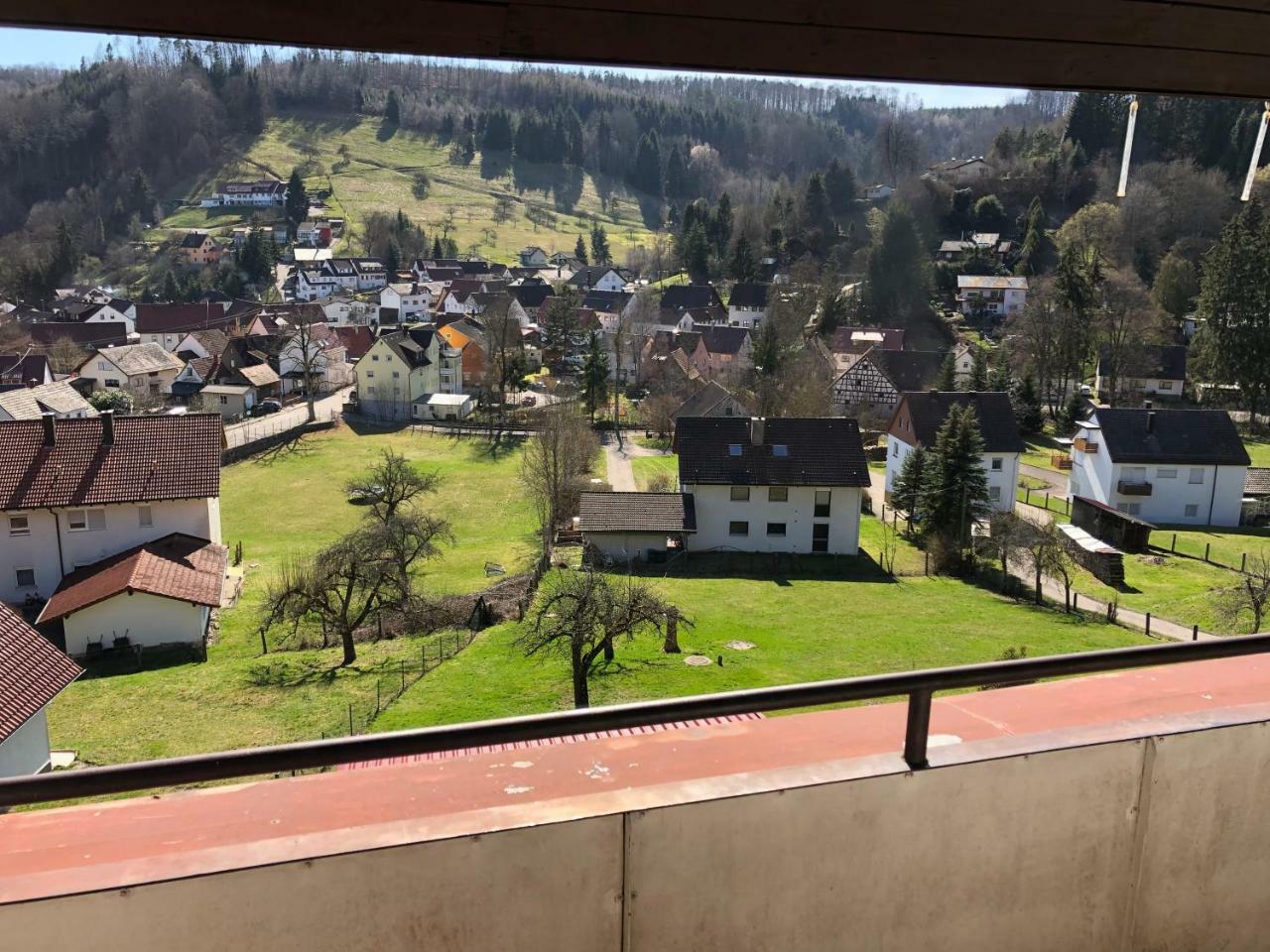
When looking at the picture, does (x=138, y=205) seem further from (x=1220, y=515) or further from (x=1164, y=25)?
(x=1164, y=25)

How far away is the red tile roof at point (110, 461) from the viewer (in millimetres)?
18125

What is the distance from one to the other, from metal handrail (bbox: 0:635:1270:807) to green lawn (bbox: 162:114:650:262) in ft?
263

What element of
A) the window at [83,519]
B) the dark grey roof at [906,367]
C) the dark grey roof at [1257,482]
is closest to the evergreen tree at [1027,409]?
the dark grey roof at [906,367]

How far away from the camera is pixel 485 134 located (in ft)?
341

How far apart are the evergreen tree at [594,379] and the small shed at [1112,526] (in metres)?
18.6

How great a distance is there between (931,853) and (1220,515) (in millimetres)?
29032

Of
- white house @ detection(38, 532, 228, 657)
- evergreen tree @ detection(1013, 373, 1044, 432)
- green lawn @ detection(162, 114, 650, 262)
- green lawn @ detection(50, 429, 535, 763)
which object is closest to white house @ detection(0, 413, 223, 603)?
white house @ detection(38, 532, 228, 657)

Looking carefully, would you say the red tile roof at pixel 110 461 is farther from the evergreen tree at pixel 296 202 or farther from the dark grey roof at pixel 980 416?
the evergreen tree at pixel 296 202

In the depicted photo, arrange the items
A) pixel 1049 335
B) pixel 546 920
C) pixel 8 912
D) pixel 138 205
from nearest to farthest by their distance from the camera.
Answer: pixel 8 912, pixel 546 920, pixel 1049 335, pixel 138 205

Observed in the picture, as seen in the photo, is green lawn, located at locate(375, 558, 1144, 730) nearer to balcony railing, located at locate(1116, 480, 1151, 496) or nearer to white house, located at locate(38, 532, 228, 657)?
white house, located at locate(38, 532, 228, 657)

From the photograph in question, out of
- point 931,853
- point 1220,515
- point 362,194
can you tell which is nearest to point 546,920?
point 931,853

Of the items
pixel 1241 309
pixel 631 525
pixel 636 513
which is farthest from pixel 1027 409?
pixel 631 525

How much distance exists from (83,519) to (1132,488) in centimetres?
2570

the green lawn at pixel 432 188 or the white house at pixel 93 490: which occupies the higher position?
the green lawn at pixel 432 188
